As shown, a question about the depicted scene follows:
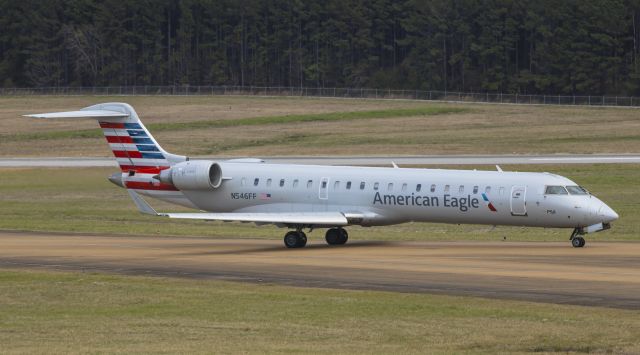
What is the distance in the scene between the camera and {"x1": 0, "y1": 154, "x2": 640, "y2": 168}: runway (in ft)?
225

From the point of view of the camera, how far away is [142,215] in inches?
2105

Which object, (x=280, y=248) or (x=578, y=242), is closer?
(x=578, y=242)

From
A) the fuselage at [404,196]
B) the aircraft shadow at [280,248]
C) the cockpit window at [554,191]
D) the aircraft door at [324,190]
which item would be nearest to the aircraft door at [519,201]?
the fuselage at [404,196]

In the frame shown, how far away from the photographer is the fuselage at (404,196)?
37078 millimetres

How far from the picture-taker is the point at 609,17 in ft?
423

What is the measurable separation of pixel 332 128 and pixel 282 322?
7626 centimetres

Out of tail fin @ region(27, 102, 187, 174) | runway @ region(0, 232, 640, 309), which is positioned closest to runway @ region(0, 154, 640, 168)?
tail fin @ region(27, 102, 187, 174)

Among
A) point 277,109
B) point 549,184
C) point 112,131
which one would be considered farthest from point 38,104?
point 549,184

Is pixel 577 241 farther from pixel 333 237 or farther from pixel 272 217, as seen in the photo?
pixel 272 217

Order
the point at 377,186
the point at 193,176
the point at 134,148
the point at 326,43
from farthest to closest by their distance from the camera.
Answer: the point at 326,43 → the point at 134,148 → the point at 193,176 → the point at 377,186

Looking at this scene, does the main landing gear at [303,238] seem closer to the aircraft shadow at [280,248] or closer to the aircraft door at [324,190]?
the aircraft shadow at [280,248]

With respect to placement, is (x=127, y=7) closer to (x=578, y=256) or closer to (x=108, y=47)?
(x=108, y=47)

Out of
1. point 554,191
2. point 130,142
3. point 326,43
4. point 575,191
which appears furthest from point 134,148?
point 326,43

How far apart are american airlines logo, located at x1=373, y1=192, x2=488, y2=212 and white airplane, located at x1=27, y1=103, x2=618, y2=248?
3 centimetres
